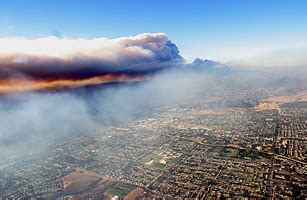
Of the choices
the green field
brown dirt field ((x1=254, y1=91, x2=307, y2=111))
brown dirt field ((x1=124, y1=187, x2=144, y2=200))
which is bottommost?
brown dirt field ((x1=124, y1=187, x2=144, y2=200))

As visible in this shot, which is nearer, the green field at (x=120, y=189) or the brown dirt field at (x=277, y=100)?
the green field at (x=120, y=189)

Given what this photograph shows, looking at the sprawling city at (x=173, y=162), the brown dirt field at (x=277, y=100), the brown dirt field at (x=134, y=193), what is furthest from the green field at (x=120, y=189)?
the brown dirt field at (x=277, y=100)

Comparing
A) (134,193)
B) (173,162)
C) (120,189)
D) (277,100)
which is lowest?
(134,193)

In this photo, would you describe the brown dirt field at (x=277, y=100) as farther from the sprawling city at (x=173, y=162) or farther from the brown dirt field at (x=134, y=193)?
the brown dirt field at (x=134, y=193)

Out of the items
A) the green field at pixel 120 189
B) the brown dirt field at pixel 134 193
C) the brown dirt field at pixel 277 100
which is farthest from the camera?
the brown dirt field at pixel 277 100

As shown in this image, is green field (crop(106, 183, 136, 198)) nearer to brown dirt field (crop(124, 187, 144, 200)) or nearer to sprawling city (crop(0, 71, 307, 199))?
sprawling city (crop(0, 71, 307, 199))

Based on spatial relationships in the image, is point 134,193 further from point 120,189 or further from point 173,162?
point 173,162

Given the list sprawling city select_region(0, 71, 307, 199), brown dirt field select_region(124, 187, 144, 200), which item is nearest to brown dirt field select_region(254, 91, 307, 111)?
sprawling city select_region(0, 71, 307, 199)

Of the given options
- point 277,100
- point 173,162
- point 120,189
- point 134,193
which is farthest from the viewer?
point 277,100

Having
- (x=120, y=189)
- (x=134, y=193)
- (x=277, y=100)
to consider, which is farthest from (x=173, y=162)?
(x=277, y=100)
